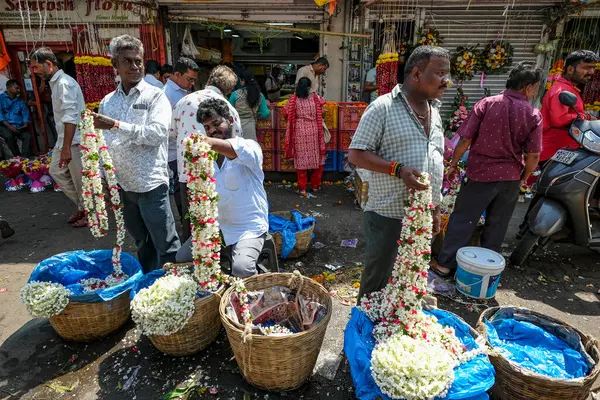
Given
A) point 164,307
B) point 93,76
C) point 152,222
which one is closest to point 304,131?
point 152,222

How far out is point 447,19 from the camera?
7.87 m

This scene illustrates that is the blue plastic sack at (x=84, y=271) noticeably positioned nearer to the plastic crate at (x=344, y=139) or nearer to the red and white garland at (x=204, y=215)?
the red and white garland at (x=204, y=215)

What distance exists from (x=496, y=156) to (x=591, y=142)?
1295 mm

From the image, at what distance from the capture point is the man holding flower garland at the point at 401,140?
2416 mm

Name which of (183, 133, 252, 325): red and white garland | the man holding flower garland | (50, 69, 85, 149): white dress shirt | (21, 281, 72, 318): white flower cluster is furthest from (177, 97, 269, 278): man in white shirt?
(50, 69, 85, 149): white dress shirt

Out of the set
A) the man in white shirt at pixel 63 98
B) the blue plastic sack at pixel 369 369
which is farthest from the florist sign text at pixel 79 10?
the blue plastic sack at pixel 369 369

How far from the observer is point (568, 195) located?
13.4 feet

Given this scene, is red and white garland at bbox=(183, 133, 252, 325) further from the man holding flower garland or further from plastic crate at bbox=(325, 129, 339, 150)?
plastic crate at bbox=(325, 129, 339, 150)

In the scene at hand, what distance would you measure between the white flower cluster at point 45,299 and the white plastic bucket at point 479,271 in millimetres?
3586

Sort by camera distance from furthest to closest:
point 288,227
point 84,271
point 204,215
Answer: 1. point 288,227
2. point 84,271
3. point 204,215

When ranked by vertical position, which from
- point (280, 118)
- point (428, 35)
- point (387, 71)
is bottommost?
point (280, 118)

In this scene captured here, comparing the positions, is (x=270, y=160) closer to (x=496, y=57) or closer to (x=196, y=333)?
(x=196, y=333)

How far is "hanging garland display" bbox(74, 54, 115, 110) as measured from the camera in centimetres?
714

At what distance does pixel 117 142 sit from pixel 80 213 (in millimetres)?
3080
